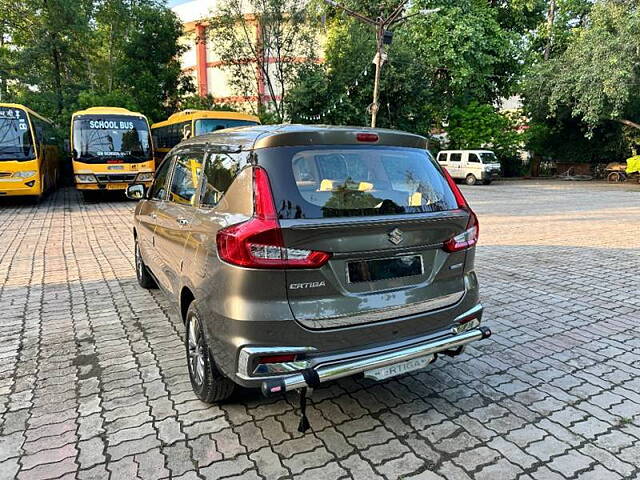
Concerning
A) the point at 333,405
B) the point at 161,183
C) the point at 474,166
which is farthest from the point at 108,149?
the point at 474,166

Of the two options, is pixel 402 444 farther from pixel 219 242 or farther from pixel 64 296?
pixel 64 296

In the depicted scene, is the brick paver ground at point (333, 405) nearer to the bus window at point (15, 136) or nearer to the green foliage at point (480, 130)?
the bus window at point (15, 136)

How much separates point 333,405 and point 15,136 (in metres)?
14.3

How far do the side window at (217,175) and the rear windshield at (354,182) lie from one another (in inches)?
12.4

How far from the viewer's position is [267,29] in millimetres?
25938

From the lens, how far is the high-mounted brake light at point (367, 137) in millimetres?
2901

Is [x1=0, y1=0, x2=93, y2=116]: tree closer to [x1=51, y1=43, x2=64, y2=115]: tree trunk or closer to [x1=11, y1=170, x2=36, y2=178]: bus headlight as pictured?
[x1=51, y1=43, x2=64, y2=115]: tree trunk

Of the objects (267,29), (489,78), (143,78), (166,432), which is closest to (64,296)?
(166,432)

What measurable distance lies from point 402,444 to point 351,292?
0.98 meters

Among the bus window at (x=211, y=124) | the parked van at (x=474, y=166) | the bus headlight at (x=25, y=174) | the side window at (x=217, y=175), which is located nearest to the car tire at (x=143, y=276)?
the side window at (x=217, y=175)

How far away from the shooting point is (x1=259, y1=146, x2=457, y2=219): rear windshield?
2.60 m

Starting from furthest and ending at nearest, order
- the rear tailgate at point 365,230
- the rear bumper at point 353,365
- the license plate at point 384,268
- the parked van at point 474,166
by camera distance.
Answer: the parked van at point 474,166
the license plate at point 384,268
the rear tailgate at point 365,230
the rear bumper at point 353,365

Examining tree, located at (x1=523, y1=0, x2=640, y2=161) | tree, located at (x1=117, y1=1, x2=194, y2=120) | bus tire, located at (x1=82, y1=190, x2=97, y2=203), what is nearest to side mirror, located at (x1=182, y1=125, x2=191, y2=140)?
bus tire, located at (x1=82, y1=190, x2=97, y2=203)

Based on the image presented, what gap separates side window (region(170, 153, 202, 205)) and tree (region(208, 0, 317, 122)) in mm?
23566
